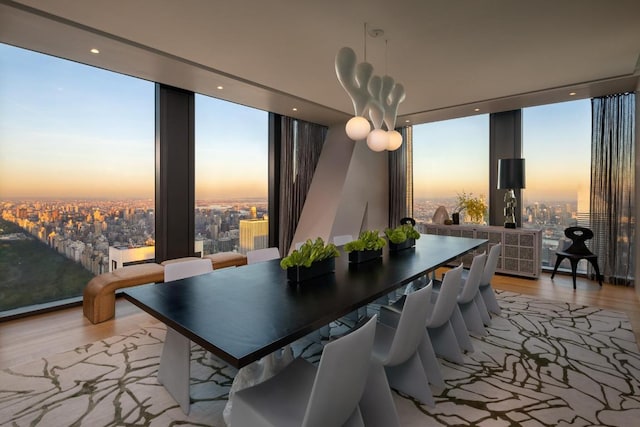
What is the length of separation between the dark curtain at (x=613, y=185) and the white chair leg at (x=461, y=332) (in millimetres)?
3599

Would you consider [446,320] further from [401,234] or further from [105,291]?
[105,291]

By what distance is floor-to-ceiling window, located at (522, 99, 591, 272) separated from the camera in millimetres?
5082

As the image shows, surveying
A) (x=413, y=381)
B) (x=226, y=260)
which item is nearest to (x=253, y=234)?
(x=226, y=260)

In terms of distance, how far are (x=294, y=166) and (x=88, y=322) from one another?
3.87m

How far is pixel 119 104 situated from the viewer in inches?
162

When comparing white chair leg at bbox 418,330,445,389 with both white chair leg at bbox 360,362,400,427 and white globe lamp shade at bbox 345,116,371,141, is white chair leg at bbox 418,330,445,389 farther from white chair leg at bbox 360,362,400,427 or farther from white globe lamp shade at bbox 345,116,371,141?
white globe lamp shade at bbox 345,116,371,141

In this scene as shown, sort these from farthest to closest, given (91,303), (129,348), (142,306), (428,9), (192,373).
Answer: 1. (91,303)
2. (129,348)
3. (428,9)
4. (192,373)
5. (142,306)

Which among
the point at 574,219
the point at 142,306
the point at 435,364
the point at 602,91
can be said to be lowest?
the point at 435,364

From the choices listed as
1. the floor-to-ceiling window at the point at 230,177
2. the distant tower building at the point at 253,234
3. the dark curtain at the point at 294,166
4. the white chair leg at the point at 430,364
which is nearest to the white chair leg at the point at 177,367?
the white chair leg at the point at 430,364

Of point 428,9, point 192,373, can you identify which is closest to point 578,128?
point 428,9

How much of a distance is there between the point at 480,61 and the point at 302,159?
3436 mm

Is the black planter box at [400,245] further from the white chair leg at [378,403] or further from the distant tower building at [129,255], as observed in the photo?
the distant tower building at [129,255]

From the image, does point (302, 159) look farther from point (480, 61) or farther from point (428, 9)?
point (428, 9)

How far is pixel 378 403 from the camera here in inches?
67.7
